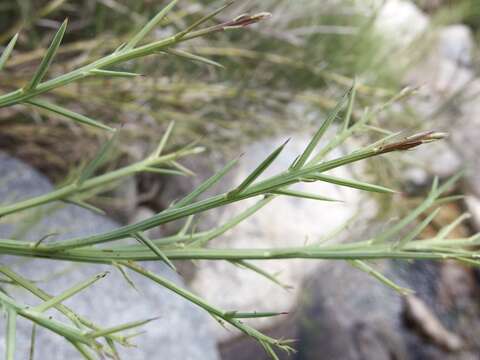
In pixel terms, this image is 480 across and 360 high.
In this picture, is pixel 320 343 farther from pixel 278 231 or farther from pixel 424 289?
pixel 424 289

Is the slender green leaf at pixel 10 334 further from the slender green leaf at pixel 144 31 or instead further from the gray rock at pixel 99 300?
the gray rock at pixel 99 300

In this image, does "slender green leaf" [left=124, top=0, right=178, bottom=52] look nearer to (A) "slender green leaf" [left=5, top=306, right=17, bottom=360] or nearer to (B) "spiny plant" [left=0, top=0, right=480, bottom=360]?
(B) "spiny plant" [left=0, top=0, right=480, bottom=360]

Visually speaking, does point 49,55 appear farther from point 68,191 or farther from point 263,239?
point 263,239

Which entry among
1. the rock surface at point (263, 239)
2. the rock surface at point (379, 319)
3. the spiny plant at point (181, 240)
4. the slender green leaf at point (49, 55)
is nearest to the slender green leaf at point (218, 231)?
the spiny plant at point (181, 240)

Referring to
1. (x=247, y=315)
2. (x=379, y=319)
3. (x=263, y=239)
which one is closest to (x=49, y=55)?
(x=247, y=315)

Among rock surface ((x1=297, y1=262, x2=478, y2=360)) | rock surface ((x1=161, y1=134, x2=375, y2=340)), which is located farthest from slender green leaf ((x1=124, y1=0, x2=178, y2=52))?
rock surface ((x1=297, y1=262, x2=478, y2=360))

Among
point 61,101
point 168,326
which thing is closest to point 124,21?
point 61,101

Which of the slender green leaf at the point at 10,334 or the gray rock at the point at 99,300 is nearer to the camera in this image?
the slender green leaf at the point at 10,334

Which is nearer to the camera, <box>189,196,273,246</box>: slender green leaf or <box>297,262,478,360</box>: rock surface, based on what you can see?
<box>189,196,273,246</box>: slender green leaf
